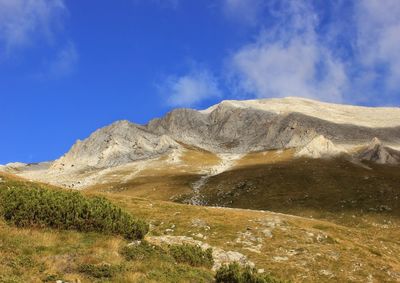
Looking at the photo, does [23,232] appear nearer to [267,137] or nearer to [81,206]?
[81,206]

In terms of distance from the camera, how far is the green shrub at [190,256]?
21.1 meters

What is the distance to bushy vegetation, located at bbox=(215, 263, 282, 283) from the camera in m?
17.9

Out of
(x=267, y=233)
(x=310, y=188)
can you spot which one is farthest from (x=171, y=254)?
(x=310, y=188)

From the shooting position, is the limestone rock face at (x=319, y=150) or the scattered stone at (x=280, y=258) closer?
the scattered stone at (x=280, y=258)

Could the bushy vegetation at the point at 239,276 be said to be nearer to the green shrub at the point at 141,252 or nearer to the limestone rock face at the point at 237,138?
the green shrub at the point at 141,252

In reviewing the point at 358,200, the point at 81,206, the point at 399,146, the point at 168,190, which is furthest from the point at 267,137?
the point at 81,206

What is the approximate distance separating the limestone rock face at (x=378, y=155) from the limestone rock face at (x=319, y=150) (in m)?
5.94

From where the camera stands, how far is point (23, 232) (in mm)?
20594

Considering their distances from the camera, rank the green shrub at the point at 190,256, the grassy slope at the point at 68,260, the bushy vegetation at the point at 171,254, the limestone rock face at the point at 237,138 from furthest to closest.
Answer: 1. the limestone rock face at the point at 237,138
2. the green shrub at the point at 190,256
3. the bushy vegetation at the point at 171,254
4. the grassy slope at the point at 68,260

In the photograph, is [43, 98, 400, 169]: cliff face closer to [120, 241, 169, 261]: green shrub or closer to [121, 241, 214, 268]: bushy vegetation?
[121, 241, 214, 268]: bushy vegetation

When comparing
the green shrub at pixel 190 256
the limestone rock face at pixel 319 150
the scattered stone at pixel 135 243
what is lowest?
the green shrub at pixel 190 256

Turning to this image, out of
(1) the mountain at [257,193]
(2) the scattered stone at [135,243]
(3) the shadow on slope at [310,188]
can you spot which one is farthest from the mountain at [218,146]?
(2) the scattered stone at [135,243]

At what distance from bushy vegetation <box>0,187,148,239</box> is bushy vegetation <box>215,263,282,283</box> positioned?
5.41 meters

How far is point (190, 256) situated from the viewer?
21375mm
